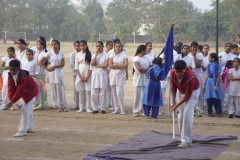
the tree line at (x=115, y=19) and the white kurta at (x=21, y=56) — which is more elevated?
the tree line at (x=115, y=19)

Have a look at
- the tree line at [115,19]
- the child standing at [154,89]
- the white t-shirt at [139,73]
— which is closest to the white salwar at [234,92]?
the child standing at [154,89]

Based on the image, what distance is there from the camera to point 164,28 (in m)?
44.6

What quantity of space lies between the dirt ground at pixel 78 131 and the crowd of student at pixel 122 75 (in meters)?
0.45

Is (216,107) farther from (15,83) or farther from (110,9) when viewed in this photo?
(110,9)

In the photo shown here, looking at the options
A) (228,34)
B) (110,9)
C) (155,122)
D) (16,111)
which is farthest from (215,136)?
(110,9)

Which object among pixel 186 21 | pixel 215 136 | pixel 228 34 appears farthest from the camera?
pixel 186 21

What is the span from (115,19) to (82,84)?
1627 inches

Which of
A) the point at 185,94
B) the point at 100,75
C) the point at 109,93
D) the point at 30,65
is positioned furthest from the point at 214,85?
the point at 30,65

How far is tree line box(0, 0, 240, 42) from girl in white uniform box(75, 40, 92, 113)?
27.1m

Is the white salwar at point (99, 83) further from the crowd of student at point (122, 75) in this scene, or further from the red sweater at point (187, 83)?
→ the red sweater at point (187, 83)

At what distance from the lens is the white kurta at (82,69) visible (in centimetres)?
1298

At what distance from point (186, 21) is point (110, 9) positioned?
15.1 meters

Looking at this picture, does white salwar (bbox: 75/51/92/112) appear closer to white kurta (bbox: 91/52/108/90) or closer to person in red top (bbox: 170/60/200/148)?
white kurta (bbox: 91/52/108/90)

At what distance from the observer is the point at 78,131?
10.3 meters
